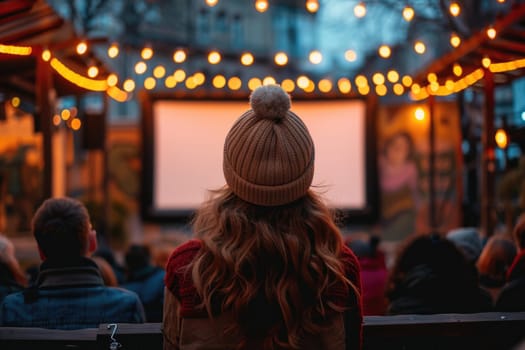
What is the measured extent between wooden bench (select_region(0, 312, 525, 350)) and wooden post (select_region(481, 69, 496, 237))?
5992 mm

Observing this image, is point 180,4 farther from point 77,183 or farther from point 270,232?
point 270,232

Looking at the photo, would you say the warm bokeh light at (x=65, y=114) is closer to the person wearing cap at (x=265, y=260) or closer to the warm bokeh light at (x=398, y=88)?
the warm bokeh light at (x=398, y=88)

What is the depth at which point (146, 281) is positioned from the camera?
5.00m

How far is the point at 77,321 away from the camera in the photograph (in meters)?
3.12

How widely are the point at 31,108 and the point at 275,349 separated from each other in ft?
35.8

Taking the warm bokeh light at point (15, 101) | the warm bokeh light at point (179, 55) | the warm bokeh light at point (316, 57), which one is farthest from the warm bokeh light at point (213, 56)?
the warm bokeh light at point (15, 101)

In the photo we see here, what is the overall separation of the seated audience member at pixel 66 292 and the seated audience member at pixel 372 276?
2551 millimetres

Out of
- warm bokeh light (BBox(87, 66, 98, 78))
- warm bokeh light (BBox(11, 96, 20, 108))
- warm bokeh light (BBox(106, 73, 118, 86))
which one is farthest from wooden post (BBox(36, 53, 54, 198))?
warm bokeh light (BBox(11, 96, 20, 108))

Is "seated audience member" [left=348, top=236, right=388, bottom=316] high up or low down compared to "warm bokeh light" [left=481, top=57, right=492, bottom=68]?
down

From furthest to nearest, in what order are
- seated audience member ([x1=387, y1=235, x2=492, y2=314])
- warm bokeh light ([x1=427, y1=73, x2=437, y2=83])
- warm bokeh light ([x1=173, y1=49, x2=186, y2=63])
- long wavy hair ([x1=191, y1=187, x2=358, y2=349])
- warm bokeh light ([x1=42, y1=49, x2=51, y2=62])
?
warm bokeh light ([x1=427, y1=73, x2=437, y2=83])
warm bokeh light ([x1=173, y1=49, x2=186, y2=63])
warm bokeh light ([x1=42, y1=49, x2=51, y2=62])
seated audience member ([x1=387, y1=235, x2=492, y2=314])
long wavy hair ([x1=191, y1=187, x2=358, y2=349])

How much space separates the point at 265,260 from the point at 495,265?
318 cm

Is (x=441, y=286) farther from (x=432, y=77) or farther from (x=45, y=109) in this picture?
(x=432, y=77)

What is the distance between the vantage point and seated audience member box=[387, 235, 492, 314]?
379cm

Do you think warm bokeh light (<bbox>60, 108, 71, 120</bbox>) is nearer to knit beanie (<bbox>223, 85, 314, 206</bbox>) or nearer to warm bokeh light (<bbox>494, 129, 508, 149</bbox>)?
warm bokeh light (<bbox>494, 129, 508, 149</bbox>)
